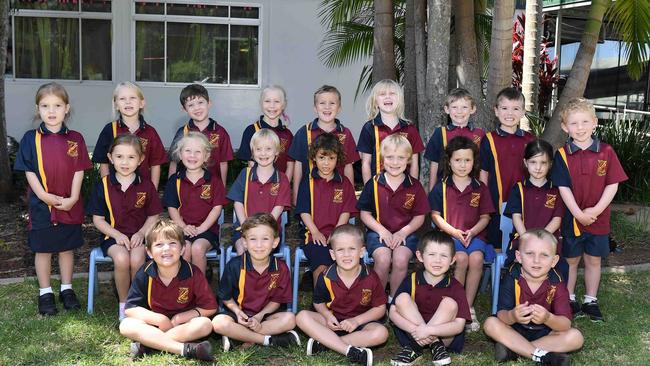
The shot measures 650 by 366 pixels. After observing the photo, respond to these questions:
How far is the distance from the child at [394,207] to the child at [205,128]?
1209 millimetres

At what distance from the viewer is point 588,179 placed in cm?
497

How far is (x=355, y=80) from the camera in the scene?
1243cm

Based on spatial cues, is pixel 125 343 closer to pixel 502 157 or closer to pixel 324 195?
pixel 324 195

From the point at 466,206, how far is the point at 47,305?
2849mm

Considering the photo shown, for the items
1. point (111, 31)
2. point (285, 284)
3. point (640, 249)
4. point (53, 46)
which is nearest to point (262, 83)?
point (111, 31)

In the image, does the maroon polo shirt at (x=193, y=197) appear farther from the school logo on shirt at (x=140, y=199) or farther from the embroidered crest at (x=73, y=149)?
the embroidered crest at (x=73, y=149)

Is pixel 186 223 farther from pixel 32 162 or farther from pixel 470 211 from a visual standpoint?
pixel 470 211

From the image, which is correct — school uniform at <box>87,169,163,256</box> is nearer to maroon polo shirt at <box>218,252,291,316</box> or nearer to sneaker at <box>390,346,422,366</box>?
maroon polo shirt at <box>218,252,291,316</box>

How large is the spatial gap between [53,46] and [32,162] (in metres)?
7.47

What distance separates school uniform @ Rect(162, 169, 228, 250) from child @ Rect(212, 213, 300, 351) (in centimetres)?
68

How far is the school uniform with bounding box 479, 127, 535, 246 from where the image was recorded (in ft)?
17.7

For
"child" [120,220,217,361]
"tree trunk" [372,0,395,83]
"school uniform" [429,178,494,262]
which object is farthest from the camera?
"tree trunk" [372,0,395,83]

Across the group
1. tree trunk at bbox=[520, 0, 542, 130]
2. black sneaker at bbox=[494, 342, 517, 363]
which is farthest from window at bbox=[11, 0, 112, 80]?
black sneaker at bbox=[494, 342, 517, 363]

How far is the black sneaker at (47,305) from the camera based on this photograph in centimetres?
488
